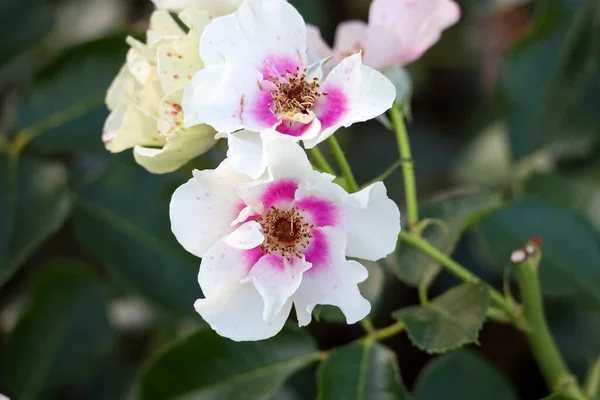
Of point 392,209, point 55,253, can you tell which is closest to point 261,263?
point 392,209

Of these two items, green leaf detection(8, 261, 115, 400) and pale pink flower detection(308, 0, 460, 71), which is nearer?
pale pink flower detection(308, 0, 460, 71)

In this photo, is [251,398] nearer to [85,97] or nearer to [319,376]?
[319,376]

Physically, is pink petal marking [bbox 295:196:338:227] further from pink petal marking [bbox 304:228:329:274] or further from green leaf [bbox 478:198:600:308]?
green leaf [bbox 478:198:600:308]

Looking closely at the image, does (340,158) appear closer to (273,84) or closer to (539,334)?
(273,84)

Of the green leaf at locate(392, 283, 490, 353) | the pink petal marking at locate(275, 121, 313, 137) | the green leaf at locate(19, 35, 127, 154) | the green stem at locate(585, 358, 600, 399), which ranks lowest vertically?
the green stem at locate(585, 358, 600, 399)

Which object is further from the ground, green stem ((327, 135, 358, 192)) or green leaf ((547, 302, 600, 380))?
green stem ((327, 135, 358, 192))

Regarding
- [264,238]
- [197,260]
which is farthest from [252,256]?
[197,260]

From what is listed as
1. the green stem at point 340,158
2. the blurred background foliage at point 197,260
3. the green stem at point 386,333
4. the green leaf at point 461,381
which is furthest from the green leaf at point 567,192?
the green stem at point 340,158

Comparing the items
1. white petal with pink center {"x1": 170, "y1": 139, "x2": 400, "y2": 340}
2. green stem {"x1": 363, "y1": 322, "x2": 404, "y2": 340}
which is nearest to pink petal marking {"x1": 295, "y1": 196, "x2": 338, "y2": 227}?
white petal with pink center {"x1": 170, "y1": 139, "x2": 400, "y2": 340}
